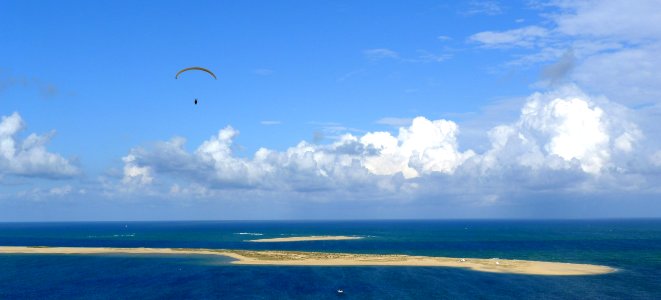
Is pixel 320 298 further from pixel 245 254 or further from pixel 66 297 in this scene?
pixel 245 254

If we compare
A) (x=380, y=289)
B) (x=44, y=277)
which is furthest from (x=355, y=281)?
(x=44, y=277)

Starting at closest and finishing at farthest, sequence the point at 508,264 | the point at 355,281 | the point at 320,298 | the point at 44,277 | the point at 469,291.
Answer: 1. the point at 320,298
2. the point at 469,291
3. the point at 355,281
4. the point at 44,277
5. the point at 508,264

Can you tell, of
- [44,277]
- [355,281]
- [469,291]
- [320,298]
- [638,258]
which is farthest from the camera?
[638,258]

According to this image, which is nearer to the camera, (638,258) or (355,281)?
(355,281)

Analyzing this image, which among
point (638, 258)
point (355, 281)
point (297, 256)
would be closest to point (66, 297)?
point (355, 281)

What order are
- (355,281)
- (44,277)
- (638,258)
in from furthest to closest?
1. (638,258)
2. (44,277)
3. (355,281)

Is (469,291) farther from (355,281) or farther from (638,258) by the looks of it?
(638,258)

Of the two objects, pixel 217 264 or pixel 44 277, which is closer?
pixel 44 277

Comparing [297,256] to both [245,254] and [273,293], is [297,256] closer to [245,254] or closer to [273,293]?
[245,254]

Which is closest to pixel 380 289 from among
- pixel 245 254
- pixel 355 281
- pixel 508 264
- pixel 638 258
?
pixel 355 281

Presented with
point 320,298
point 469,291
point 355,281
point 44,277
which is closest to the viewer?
point 320,298
